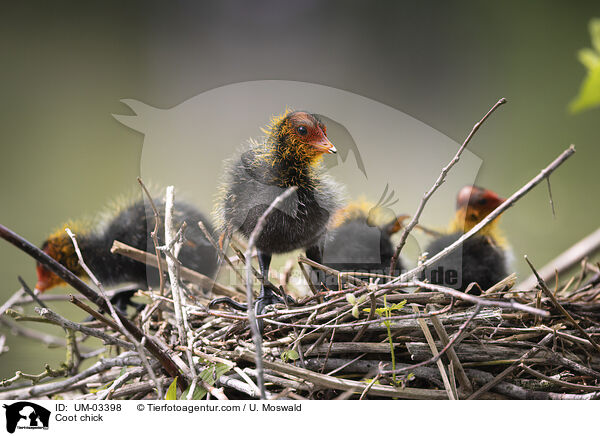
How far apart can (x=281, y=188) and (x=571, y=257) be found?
1.02 metres

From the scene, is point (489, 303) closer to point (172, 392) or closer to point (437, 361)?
point (437, 361)

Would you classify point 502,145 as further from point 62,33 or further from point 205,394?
point 62,33

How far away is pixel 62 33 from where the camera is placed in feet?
3.84

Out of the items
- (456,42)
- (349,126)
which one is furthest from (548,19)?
(349,126)

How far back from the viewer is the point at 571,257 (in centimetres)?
138

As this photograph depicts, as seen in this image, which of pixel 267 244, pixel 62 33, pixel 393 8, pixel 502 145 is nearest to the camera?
pixel 267 244

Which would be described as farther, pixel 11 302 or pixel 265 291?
pixel 11 302

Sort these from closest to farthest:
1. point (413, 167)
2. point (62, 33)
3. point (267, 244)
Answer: point (267, 244)
point (413, 167)
point (62, 33)

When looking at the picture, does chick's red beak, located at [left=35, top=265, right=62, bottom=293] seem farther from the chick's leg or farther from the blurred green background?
the chick's leg

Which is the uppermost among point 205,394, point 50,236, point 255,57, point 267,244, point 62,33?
point 62,33

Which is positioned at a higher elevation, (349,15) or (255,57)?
(349,15)

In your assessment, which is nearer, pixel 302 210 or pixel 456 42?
pixel 302 210

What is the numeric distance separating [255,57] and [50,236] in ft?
2.40

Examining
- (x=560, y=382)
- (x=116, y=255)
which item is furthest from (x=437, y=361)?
(x=116, y=255)
